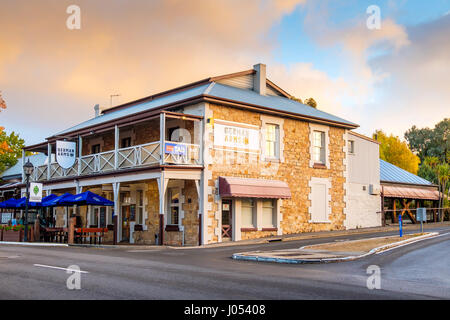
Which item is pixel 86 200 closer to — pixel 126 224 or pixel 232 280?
pixel 126 224

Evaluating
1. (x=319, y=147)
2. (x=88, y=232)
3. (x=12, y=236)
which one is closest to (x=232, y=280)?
(x=88, y=232)

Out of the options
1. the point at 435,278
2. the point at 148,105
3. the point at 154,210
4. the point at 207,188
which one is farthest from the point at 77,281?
the point at 148,105

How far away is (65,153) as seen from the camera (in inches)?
1112

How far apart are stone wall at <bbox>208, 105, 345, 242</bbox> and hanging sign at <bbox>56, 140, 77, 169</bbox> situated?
922 centimetres

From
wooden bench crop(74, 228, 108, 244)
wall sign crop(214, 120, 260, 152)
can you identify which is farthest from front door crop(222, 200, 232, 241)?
wooden bench crop(74, 228, 108, 244)

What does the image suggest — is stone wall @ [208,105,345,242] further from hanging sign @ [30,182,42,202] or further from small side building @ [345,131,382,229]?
hanging sign @ [30,182,42,202]

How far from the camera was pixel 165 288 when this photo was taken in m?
8.80

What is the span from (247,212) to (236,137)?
3618 millimetres

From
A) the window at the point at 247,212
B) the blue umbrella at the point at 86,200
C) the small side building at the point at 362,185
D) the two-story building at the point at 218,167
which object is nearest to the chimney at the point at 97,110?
the two-story building at the point at 218,167

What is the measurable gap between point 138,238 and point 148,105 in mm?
7298

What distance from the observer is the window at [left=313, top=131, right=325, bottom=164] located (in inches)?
1123

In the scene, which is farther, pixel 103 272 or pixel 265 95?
pixel 265 95

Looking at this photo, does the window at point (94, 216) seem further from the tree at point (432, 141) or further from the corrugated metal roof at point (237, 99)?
the tree at point (432, 141)

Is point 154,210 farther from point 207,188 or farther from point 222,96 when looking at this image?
point 222,96
